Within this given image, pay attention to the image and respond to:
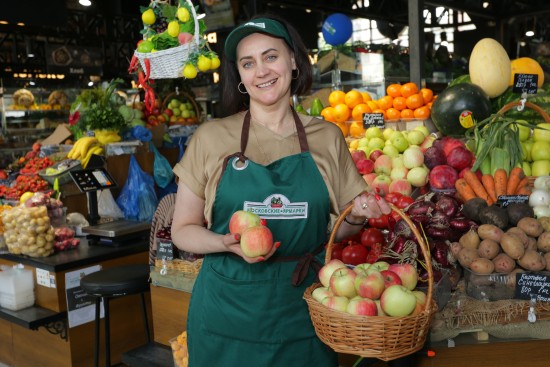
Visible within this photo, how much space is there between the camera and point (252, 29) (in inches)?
78.3

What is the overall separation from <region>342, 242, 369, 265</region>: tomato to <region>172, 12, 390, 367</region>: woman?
1.09 feet

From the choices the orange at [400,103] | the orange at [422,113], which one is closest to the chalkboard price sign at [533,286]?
the orange at [422,113]

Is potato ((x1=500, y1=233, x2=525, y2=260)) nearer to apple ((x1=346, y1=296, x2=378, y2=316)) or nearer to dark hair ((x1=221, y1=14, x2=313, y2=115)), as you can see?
apple ((x1=346, y1=296, x2=378, y2=316))

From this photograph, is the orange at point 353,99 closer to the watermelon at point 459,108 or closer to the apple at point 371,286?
the watermelon at point 459,108

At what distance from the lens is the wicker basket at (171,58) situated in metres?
3.58

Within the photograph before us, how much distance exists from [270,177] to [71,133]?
454 cm

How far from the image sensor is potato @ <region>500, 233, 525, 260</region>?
7.02ft

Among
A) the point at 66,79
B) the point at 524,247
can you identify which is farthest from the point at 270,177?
the point at 66,79

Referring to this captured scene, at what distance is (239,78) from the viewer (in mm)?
2205

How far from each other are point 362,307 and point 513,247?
82cm

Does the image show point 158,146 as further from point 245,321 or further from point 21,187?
point 245,321

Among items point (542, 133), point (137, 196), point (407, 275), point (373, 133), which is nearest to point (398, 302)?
point (407, 275)

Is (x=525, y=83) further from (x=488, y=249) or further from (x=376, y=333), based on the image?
(x=376, y=333)

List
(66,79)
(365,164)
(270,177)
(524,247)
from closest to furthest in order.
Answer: (270,177)
(524,247)
(365,164)
(66,79)
